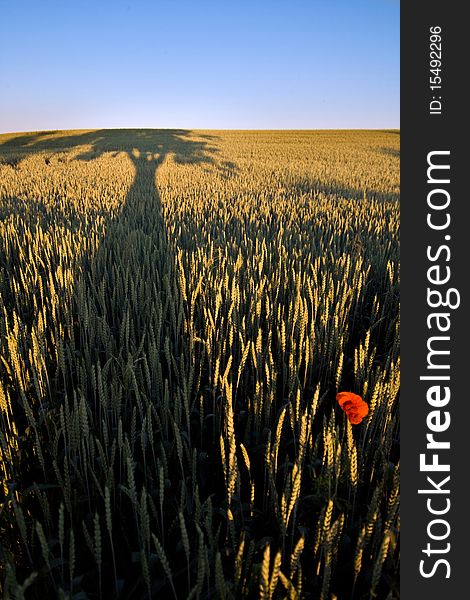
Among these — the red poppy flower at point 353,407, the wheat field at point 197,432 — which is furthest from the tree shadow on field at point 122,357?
the red poppy flower at point 353,407

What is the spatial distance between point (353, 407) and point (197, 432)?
56 centimetres

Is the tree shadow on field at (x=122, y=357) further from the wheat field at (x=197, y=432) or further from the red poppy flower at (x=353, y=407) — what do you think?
the red poppy flower at (x=353, y=407)

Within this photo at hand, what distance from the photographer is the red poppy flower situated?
1.06 metres

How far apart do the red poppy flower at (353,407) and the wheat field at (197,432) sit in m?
0.05

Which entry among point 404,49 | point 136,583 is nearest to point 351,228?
point 404,49

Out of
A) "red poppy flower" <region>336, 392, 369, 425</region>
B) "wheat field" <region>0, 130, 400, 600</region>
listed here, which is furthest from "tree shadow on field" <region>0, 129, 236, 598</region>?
"red poppy flower" <region>336, 392, 369, 425</region>

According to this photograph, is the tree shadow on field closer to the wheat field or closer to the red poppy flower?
the wheat field

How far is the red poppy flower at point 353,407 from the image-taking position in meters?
1.06

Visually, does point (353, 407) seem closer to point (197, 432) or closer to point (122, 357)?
point (197, 432)

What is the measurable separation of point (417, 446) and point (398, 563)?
0.81 feet

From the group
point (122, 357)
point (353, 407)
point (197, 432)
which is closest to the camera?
point (353, 407)

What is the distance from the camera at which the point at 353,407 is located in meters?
1.09

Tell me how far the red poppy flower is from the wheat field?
48mm

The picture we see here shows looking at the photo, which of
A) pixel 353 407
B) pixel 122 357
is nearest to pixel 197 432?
pixel 122 357
